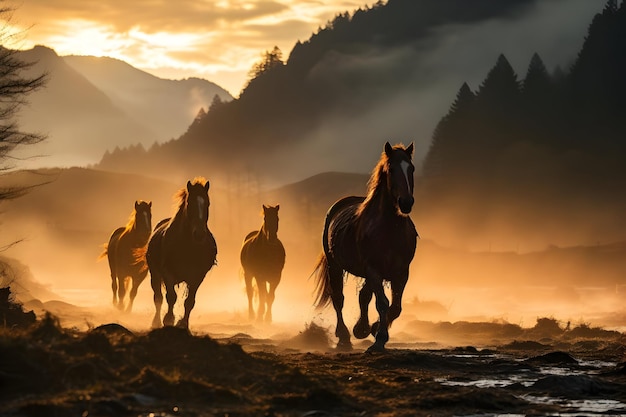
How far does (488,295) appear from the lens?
73.2m

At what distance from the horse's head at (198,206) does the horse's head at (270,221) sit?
10.5 metres

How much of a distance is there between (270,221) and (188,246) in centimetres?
1062

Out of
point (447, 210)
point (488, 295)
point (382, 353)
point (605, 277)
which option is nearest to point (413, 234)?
point (382, 353)

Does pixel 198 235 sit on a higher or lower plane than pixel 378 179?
lower

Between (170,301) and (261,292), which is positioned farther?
(261,292)

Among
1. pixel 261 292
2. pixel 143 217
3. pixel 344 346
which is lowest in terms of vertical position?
pixel 344 346

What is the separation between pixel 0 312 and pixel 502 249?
102532 millimetres

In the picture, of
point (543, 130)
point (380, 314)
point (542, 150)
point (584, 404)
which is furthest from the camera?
point (543, 130)

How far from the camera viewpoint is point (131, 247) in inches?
1330

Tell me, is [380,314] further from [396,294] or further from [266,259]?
[266,259]

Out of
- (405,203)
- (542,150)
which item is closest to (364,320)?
(405,203)

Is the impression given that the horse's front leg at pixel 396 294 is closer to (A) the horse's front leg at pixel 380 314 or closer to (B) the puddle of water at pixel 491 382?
(A) the horse's front leg at pixel 380 314

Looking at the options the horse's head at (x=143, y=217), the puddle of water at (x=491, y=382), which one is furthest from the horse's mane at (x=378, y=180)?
the horse's head at (x=143, y=217)

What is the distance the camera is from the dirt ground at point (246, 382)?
1122cm
